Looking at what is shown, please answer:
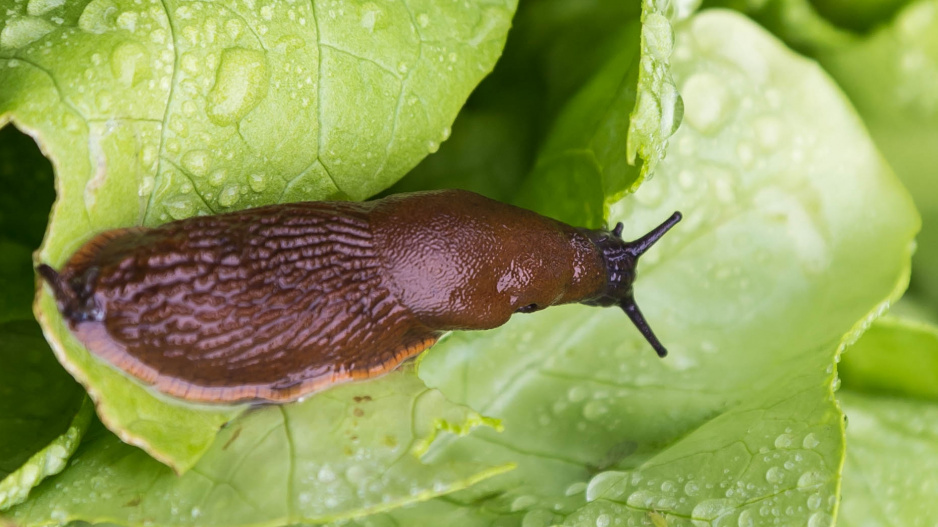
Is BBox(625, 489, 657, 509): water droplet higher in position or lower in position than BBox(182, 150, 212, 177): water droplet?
lower

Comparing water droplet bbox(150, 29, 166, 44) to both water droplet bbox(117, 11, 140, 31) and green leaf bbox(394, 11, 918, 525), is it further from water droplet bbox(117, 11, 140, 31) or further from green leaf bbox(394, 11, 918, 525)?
green leaf bbox(394, 11, 918, 525)

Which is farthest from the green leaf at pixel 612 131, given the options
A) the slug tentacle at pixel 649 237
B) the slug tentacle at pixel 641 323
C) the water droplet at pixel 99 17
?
the water droplet at pixel 99 17

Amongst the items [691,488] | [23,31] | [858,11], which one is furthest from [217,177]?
[858,11]

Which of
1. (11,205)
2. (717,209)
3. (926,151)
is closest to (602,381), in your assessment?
(717,209)

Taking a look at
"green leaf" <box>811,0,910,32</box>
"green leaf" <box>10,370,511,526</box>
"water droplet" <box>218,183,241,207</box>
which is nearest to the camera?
"green leaf" <box>10,370,511,526</box>

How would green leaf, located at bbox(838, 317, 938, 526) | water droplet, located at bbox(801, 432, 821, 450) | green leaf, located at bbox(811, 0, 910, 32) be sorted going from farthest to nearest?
1. green leaf, located at bbox(811, 0, 910, 32)
2. green leaf, located at bbox(838, 317, 938, 526)
3. water droplet, located at bbox(801, 432, 821, 450)

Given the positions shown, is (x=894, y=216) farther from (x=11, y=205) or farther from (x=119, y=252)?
(x=11, y=205)

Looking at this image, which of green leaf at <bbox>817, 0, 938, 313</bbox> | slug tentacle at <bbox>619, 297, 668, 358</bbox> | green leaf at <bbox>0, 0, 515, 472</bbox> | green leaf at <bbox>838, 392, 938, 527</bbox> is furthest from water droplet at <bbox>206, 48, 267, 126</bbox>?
green leaf at <bbox>838, 392, 938, 527</bbox>

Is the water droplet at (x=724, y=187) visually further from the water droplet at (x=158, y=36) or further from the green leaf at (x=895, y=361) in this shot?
the water droplet at (x=158, y=36)

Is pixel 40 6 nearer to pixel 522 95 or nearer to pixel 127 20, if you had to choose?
pixel 127 20
